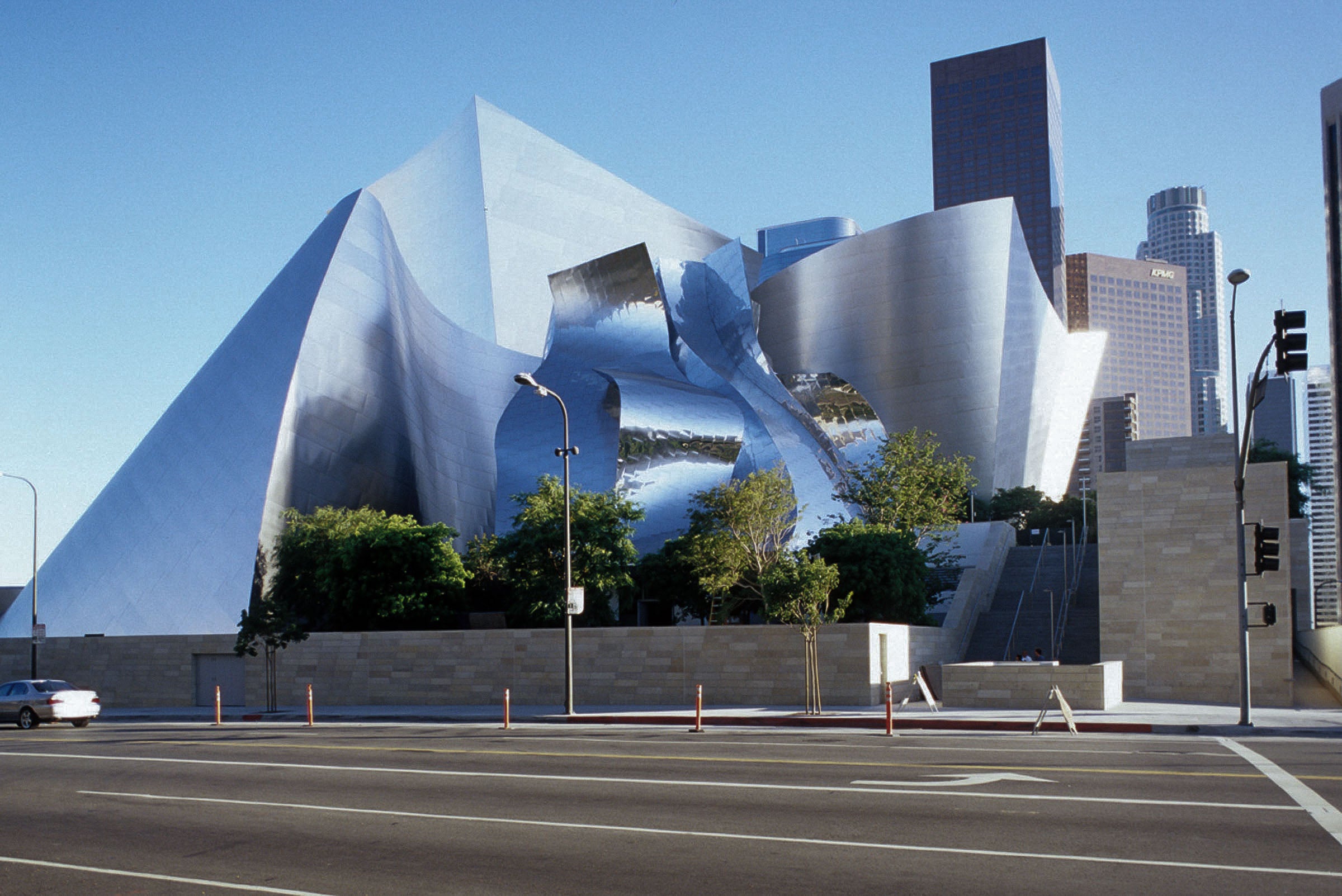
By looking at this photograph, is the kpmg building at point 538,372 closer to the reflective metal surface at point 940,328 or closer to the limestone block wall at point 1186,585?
the reflective metal surface at point 940,328

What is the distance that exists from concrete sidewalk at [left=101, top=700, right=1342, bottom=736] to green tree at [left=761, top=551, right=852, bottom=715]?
112 centimetres

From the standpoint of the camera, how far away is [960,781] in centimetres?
1258

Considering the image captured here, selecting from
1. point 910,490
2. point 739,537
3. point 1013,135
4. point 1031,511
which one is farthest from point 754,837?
point 1013,135

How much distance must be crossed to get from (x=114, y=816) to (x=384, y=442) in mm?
A: 31513

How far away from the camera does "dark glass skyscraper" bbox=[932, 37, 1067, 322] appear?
189375 millimetres

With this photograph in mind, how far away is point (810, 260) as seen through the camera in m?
71.0

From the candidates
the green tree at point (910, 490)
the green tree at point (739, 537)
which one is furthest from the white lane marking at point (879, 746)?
the green tree at point (910, 490)

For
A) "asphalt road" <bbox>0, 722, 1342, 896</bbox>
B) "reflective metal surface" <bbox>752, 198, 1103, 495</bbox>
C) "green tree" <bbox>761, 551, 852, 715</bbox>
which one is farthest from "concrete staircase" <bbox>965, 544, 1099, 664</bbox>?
"reflective metal surface" <bbox>752, 198, 1103, 495</bbox>

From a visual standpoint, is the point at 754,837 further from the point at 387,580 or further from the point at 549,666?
the point at 387,580

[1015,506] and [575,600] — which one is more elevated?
[1015,506]

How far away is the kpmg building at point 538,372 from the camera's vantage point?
3778 cm

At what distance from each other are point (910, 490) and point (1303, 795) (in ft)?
112

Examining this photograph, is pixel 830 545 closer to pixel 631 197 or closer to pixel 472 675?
pixel 472 675

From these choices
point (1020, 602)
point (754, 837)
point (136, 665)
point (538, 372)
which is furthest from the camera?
point (538, 372)
